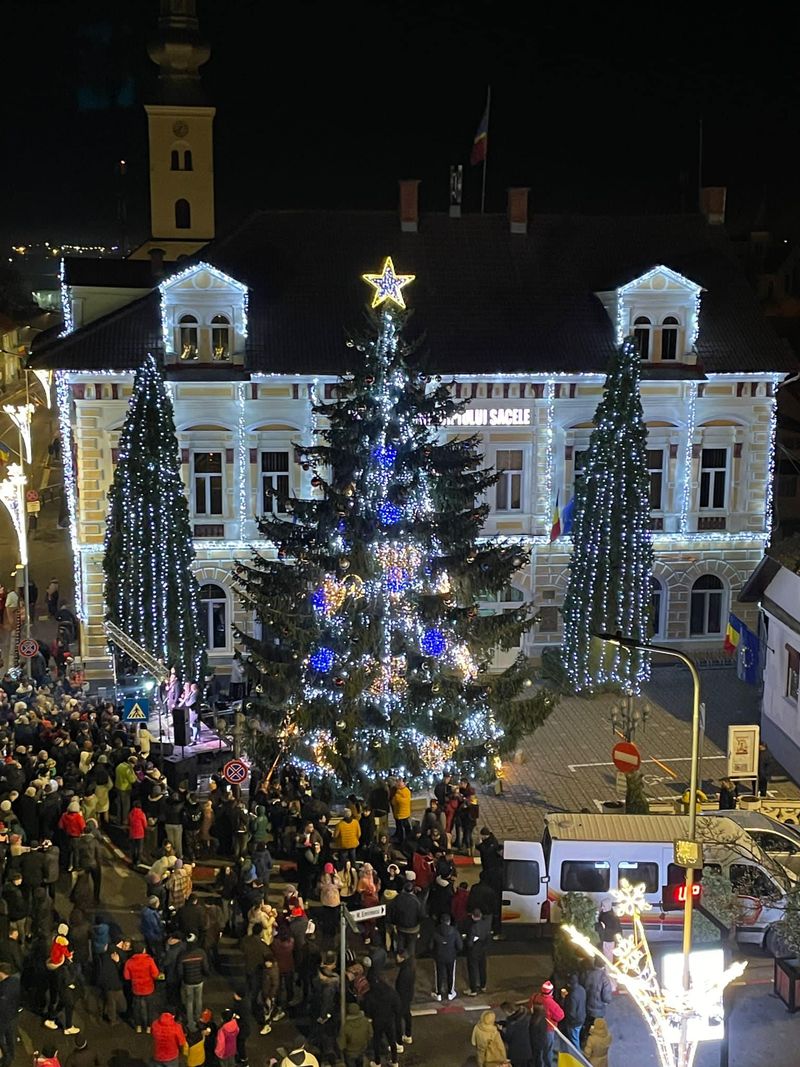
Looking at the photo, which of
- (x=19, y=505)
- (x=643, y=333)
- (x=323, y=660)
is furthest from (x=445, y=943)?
(x=643, y=333)

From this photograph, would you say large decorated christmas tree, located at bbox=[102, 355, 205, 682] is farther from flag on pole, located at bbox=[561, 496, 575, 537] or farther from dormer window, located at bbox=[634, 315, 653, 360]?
dormer window, located at bbox=[634, 315, 653, 360]

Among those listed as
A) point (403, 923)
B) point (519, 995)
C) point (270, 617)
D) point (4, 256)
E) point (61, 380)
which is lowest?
point (519, 995)

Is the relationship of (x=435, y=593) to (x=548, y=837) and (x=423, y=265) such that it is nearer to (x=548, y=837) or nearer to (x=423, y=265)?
(x=548, y=837)

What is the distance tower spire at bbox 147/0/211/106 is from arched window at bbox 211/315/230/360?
1516cm

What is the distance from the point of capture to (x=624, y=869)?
797 inches

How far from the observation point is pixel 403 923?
18.8 m

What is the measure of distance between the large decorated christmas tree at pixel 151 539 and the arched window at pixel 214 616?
3.70 m

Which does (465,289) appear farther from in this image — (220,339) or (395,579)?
Answer: (395,579)

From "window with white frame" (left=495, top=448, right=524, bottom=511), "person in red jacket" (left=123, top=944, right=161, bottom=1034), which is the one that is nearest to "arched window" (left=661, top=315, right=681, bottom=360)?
"window with white frame" (left=495, top=448, right=524, bottom=511)

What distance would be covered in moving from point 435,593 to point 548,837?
20.2 feet

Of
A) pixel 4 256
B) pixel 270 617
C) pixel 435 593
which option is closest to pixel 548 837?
pixel 435 593

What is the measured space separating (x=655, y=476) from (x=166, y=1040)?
81.0 ft

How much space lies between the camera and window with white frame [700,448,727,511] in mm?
36344

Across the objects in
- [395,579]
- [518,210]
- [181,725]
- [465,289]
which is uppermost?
[518,210]
